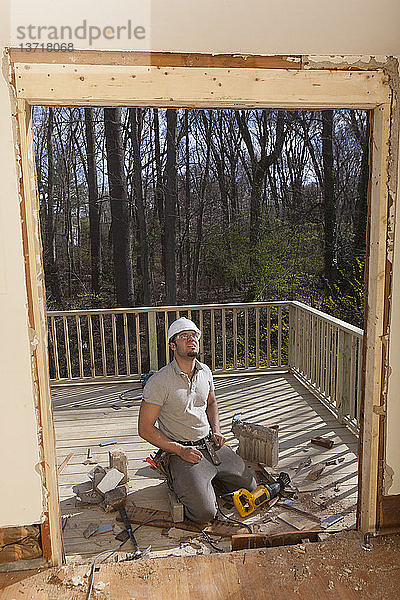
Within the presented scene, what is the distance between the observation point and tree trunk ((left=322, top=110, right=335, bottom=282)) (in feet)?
30.5

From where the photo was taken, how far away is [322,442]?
4.14 metres

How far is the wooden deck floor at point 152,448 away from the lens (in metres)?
3.05

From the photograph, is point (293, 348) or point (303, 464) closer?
point (303, 464)

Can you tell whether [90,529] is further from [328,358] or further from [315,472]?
[328,358]

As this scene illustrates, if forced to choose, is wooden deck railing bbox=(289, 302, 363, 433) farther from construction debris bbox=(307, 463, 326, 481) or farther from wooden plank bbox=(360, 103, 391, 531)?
wooden plank bbox=(360, 103, 391, 531)

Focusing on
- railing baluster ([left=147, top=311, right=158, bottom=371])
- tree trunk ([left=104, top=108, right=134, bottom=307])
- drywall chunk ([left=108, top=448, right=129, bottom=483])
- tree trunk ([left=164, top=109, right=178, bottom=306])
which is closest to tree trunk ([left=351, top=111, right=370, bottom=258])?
tree trunk ([left=164, top=109, right=178, bottom=306])

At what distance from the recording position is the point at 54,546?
7.92 feet

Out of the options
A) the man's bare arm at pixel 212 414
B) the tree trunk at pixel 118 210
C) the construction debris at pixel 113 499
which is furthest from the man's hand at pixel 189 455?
the tree trunk at pixel 118 210

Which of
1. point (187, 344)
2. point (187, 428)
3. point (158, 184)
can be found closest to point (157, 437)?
point (187, 428)

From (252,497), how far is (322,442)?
118 centimetres

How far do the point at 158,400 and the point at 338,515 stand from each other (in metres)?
1.35

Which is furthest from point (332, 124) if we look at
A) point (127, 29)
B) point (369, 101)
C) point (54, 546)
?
point (54, 546)

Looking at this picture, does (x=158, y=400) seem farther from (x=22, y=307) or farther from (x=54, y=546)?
(x=22, y=307)

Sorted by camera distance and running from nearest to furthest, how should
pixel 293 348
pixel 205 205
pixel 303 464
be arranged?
1. pixel 303 464
2. pixel 293 348
3. pixel 205 205
